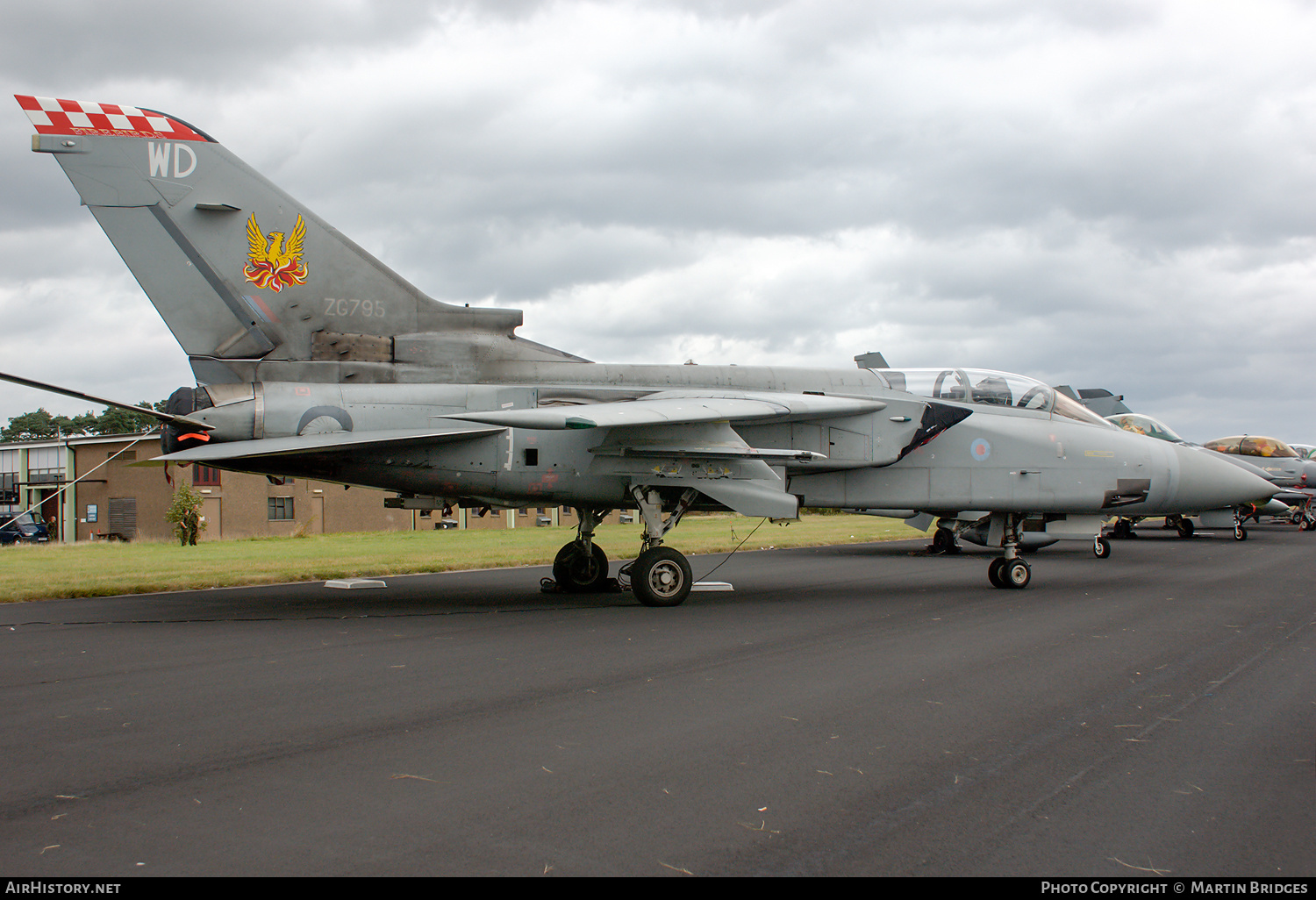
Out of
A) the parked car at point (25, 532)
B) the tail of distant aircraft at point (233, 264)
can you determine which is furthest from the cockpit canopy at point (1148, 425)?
the parked car at point (25, 532)

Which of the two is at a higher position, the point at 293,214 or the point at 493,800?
the point at 293,214

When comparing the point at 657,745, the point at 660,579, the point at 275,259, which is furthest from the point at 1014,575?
the point at 275,259

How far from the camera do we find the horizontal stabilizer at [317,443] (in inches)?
349

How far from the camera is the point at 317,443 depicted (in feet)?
30.2

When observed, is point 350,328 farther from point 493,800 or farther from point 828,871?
point 828,871

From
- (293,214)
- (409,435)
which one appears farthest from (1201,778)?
(293,214)

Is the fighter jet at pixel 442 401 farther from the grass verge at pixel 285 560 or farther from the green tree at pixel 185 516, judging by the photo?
the green tree at pixel 185 516

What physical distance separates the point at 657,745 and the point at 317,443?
617 cm

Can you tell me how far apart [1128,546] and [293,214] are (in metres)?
21.6

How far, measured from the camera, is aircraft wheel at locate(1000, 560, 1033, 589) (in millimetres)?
12133

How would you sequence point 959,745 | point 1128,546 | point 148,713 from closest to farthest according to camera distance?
point 959,745 → point 148,713 → point 1128,546

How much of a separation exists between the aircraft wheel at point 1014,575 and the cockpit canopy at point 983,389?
2.21 m

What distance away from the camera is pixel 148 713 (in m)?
5.09

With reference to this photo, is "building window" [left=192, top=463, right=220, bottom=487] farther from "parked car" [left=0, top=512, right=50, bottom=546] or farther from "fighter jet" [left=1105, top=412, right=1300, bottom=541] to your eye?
"fighter jet" [left=1105, top=412, right=1300, bottom=541]
